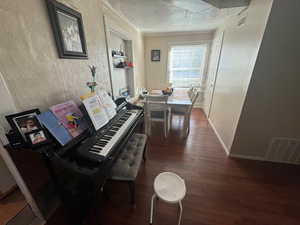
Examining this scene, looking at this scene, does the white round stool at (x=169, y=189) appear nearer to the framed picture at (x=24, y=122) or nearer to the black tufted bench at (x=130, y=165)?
the black tufted bench at (x=130, y=165)

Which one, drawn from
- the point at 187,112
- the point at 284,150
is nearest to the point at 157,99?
the point at 187,112

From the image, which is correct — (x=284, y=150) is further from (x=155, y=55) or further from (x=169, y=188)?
(x=155, y=55)

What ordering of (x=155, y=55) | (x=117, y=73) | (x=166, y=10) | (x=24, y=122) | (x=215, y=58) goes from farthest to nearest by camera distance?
(x=155, y=55) → (x=215, y=58) → (x=117, y=73) → (x=166, y=10) → (x=24, y=122)

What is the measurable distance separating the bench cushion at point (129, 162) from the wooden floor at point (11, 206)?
3.17 feet

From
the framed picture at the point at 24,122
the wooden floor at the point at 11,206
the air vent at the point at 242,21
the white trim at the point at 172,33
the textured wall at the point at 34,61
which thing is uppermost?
the white trim at the point at 172,33

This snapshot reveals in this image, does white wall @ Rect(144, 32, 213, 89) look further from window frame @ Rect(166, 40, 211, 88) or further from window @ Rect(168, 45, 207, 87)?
window @ Rect(168, 45, 207, 87)

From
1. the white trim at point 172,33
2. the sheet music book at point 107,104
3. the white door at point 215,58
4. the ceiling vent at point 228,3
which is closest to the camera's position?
the sheet music book at point 107,104

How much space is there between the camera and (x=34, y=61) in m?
0.97

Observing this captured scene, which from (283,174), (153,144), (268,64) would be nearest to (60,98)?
(153,144)

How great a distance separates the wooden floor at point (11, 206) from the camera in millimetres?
1103

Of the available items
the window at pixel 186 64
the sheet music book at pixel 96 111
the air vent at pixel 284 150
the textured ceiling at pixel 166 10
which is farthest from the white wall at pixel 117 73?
the air vent at pixel 284 150

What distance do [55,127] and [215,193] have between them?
68.9 inches

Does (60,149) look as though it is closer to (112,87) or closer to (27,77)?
(27,77)

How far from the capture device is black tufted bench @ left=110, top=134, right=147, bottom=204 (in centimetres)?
111
